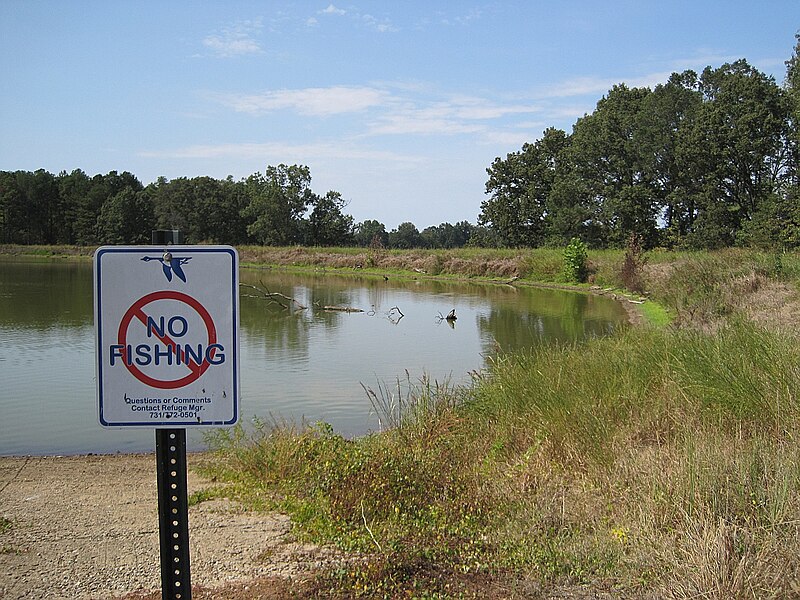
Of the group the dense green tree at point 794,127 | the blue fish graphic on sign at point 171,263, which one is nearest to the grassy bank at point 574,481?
the blue fish graphic on sign at point 171,263

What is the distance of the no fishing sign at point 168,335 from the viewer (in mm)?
2191

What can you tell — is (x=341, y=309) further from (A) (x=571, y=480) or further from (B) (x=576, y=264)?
(A) (x=571, y=480)

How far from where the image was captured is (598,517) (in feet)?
13.9

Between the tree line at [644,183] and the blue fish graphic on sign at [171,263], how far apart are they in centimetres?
3352

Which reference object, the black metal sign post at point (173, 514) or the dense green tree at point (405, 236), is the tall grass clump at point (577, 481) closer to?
the black metal sign post at point (173, 514)

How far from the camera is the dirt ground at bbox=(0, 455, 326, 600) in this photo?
159 inches

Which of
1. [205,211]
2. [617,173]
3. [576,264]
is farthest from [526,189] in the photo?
[205,211]

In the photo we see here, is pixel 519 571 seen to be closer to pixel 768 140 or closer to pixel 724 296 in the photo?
pixel 724 296

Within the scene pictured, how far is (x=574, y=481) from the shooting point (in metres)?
4.89

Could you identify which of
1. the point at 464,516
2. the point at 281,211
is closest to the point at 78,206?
the point at 281,211

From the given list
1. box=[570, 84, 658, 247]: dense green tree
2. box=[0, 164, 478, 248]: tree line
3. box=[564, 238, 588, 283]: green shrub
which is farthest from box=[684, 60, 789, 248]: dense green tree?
box=[0, 164, 478, 248]: tree line

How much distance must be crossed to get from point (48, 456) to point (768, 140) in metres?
43.3

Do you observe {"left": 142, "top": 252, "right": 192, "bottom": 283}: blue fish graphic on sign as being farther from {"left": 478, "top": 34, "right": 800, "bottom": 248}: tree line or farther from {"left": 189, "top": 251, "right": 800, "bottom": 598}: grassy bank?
{"left": 478, "top": 34, "right": 800, "bottom": 248}: tree line

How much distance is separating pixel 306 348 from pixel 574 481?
39.6 ft
